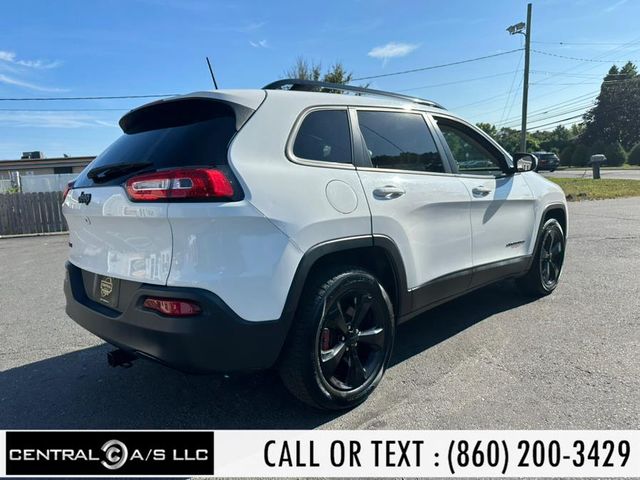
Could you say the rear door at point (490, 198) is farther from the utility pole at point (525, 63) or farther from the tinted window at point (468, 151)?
the utility pole at point (525, 63)

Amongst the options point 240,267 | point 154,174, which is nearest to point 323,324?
point 240,267

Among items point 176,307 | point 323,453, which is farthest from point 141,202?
point 323,453

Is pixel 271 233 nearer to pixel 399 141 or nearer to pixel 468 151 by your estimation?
pixel 399 141

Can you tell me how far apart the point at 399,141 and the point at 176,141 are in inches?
62.5

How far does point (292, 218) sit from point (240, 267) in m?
0.38

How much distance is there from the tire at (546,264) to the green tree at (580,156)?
58.7 meters

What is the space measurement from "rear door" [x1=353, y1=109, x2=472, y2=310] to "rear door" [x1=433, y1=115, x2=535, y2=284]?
7.8 inches

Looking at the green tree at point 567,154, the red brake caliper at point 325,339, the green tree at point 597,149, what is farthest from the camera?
the green tree at point 567,154

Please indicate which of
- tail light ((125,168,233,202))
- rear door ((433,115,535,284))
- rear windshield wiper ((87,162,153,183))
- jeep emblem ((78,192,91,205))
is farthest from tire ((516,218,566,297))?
jeep emblem ((78,192,91,205))

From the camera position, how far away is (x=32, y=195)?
13.5m

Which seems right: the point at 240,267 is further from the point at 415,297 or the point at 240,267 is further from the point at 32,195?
the point at 32,195

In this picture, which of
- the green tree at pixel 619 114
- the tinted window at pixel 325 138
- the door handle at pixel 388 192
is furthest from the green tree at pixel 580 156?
the tinted window at pixel 325 138

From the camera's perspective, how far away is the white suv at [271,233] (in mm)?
2113

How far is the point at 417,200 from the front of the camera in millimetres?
3018
